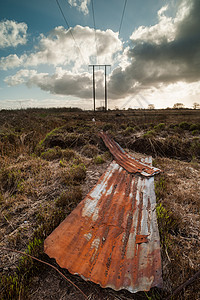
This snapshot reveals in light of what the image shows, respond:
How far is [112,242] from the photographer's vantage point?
172 cm

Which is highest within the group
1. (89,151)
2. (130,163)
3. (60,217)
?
(89,151)

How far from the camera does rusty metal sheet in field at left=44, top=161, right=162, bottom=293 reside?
4.53ft

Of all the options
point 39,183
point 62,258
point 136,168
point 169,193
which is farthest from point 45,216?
point 136,168

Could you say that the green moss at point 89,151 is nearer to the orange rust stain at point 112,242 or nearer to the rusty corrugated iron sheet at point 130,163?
the rusty corrugated iron sheet at point 130,163

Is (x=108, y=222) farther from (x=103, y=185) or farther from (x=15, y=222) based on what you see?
(x=15, y=222)

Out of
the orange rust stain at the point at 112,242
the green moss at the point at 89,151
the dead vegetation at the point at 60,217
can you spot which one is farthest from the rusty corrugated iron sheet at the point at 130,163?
the orange rust stain at the point at 112,242

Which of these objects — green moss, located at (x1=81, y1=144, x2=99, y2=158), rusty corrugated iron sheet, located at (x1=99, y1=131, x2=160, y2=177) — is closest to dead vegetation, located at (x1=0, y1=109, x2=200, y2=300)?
green moss, located at (x1=81, y1=144, x2=99, y2=158)

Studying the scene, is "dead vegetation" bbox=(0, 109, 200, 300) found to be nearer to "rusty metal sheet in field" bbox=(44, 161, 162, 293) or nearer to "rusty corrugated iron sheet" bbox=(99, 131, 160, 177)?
"rusty metal sheet in field" bbox=(44, 161, 162, 293)

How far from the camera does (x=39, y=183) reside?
3133 mm

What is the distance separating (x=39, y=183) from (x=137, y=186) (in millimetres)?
2142

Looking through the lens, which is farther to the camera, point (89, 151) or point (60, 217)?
point (89, 151)

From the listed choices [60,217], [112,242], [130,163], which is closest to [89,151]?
[130,163]

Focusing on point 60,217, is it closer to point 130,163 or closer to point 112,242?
point 112,242

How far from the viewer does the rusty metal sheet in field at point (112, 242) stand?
4.53 feet
